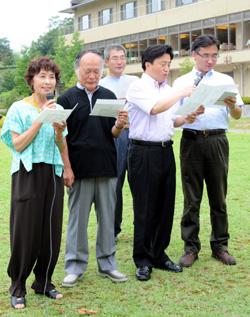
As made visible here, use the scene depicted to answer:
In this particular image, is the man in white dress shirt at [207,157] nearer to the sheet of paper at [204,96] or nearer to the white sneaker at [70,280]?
the sheet of paper at [204,96]

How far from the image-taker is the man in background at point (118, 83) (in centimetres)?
607

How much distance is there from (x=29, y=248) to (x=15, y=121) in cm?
102

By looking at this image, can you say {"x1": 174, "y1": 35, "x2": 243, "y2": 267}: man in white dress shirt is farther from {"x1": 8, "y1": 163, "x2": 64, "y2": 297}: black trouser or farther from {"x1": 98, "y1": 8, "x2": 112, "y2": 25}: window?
{"x1": 98, "y1": 8, "x2": 112, "y2": 25}: window

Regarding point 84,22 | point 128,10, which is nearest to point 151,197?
point 128,10

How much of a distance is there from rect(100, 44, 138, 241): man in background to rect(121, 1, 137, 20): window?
36.6m

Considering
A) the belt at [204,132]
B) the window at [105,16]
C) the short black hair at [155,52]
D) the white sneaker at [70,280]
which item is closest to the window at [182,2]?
the window at [105,16]

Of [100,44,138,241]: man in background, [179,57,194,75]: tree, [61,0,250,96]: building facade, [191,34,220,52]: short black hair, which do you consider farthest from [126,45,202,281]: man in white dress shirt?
[61,0,250,96]: building facade

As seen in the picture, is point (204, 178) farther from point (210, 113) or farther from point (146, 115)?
point (146, 115)

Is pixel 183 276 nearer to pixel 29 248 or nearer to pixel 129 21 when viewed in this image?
pixel 29 248

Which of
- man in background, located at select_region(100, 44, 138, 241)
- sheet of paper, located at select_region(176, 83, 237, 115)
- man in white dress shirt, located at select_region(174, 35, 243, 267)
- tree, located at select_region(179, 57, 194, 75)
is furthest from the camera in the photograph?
tree, located at select_region(179, 57, 194, 75)

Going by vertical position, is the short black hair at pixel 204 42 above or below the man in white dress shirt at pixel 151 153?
above

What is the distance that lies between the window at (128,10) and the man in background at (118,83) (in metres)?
36.6

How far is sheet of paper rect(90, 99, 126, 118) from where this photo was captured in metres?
4.36

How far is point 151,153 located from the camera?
4859 mm
